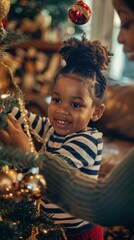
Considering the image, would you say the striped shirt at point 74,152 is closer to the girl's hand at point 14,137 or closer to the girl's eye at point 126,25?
the girl's hand at point 14,137

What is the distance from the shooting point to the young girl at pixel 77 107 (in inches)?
48.5

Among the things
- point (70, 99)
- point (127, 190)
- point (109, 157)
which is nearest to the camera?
point (127, 190)

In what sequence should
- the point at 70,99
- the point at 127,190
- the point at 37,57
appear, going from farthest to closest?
the point at 37,57, the point at 70,99, the point at 127,190

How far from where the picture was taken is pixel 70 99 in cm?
123

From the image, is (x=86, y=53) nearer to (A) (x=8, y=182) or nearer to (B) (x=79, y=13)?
(B) (x=79, y=13)

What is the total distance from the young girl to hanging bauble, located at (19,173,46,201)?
28 centimetres

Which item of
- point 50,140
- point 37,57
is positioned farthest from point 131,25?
point 37,57

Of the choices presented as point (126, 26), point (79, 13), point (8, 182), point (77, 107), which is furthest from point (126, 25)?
point (8, 182)

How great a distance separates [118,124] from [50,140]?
63.0 inches

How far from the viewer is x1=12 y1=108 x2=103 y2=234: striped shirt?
1.19 metres

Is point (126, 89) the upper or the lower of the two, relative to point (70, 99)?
lower

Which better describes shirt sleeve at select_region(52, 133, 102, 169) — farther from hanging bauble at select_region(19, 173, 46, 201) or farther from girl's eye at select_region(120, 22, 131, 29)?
girl's eye at select_region(120, 22, 131, 29)

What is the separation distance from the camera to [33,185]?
35.9 inches

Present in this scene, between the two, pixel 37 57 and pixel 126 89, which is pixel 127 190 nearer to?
pixel 126 89
